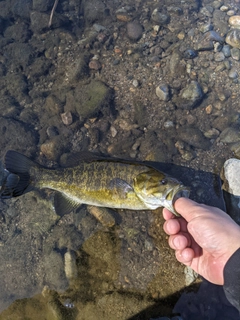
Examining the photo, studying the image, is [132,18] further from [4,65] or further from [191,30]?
[4,65]

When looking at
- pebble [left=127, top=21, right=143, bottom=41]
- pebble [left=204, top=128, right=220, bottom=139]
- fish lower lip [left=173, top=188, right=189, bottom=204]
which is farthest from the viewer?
pebble [left=127, top=21, right=143, bottom=41]

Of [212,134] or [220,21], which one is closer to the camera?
[212,134]

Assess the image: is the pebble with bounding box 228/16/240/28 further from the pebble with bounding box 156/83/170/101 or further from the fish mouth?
the fish mouth

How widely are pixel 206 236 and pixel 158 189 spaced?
0.95 metres

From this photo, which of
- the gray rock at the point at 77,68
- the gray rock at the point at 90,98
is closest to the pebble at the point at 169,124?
the gray rock at the point at 90,98

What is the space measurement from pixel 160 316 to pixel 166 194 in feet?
6.64

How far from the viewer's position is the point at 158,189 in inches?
156

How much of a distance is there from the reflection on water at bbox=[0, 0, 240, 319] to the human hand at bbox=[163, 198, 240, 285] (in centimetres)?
64

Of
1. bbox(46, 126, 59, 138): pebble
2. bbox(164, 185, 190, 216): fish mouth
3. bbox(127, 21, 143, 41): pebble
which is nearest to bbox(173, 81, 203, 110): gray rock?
bbox(127, 21, 143, 41): pebble

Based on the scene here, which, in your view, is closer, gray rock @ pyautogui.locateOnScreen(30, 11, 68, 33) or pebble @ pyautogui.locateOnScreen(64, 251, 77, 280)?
pebble @ pyautogui.locateOnScreen(64, 251, 77, 280)

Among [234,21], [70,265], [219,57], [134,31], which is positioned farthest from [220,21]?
[70,265]

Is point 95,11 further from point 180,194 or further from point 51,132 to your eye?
point 180,194

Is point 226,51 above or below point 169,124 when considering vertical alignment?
above

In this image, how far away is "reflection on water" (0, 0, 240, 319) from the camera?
4.52m
